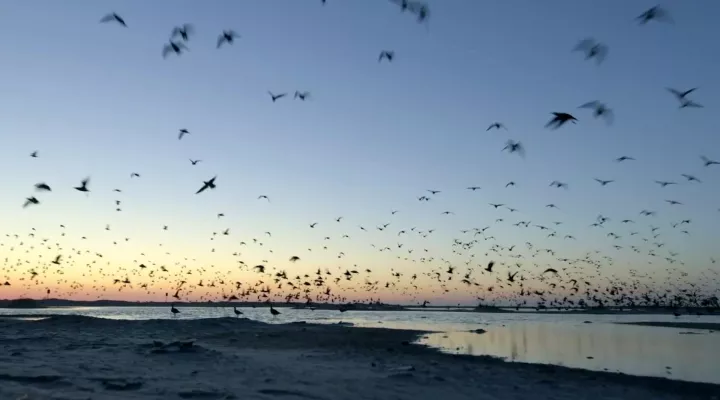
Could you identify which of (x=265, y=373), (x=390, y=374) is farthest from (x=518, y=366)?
(x=265, y=373)

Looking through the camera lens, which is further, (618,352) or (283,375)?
(618,352)

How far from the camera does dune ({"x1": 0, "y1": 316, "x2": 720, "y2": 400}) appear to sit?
15148mm

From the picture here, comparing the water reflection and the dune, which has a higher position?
the water reflection

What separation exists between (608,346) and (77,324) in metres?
38.4

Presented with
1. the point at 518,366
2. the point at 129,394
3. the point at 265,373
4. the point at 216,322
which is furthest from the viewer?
the point at 216,322

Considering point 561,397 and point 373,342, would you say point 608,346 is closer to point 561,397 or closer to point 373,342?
point 373,342

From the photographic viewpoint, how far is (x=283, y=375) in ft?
61.1

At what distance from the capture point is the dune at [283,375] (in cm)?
1515

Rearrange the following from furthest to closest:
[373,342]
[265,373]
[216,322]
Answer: [216,322]
[373,342]
[265,373]

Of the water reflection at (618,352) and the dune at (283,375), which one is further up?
the water reflection at (618,352)

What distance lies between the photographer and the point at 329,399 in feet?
48.2

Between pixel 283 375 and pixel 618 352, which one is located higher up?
pixel 618 352

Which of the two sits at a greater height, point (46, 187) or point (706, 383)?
point (46, 187)

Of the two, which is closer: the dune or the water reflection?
the dune
